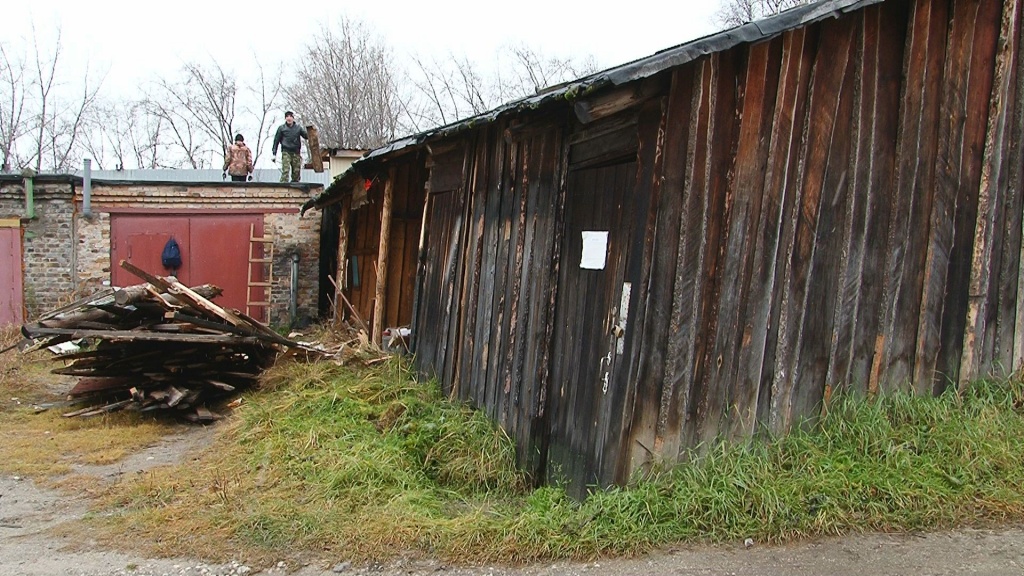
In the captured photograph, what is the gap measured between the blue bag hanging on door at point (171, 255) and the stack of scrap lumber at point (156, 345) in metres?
5.96

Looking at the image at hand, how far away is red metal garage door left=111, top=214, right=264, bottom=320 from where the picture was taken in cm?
1507

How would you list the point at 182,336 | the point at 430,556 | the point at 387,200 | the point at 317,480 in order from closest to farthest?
1. the point at 430,556
2. the point at 317,480
3. the point at 182,336
4. the point at 387,200

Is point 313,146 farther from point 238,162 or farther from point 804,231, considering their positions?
point 804,231

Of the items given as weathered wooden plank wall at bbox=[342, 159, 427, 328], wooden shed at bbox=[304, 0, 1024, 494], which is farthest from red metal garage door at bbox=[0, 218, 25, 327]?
Answer: wooden shed at bbox=[304, 0, 1024, 494]

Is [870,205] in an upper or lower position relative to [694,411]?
upper

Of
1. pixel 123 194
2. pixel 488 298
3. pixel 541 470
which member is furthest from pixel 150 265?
pixel 541 470

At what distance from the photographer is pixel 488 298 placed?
6.85 metres

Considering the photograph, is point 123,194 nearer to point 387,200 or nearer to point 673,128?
point 387,200

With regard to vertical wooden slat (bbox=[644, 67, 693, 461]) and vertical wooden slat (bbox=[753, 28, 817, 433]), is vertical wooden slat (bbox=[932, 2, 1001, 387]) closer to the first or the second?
vertical wooden slat (bbox=[753, 28, 817, 433])

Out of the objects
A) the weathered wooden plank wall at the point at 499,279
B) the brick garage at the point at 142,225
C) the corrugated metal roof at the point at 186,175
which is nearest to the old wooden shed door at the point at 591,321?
the weathered wooden plank wall at the point at 499,279

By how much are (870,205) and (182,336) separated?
6903mm

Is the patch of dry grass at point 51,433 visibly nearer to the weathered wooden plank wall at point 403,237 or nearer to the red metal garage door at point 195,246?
the weathered wooden plank wall at point 403,237

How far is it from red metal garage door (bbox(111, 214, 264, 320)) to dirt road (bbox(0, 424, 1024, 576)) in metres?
10.8

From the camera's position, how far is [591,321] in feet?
17.5
